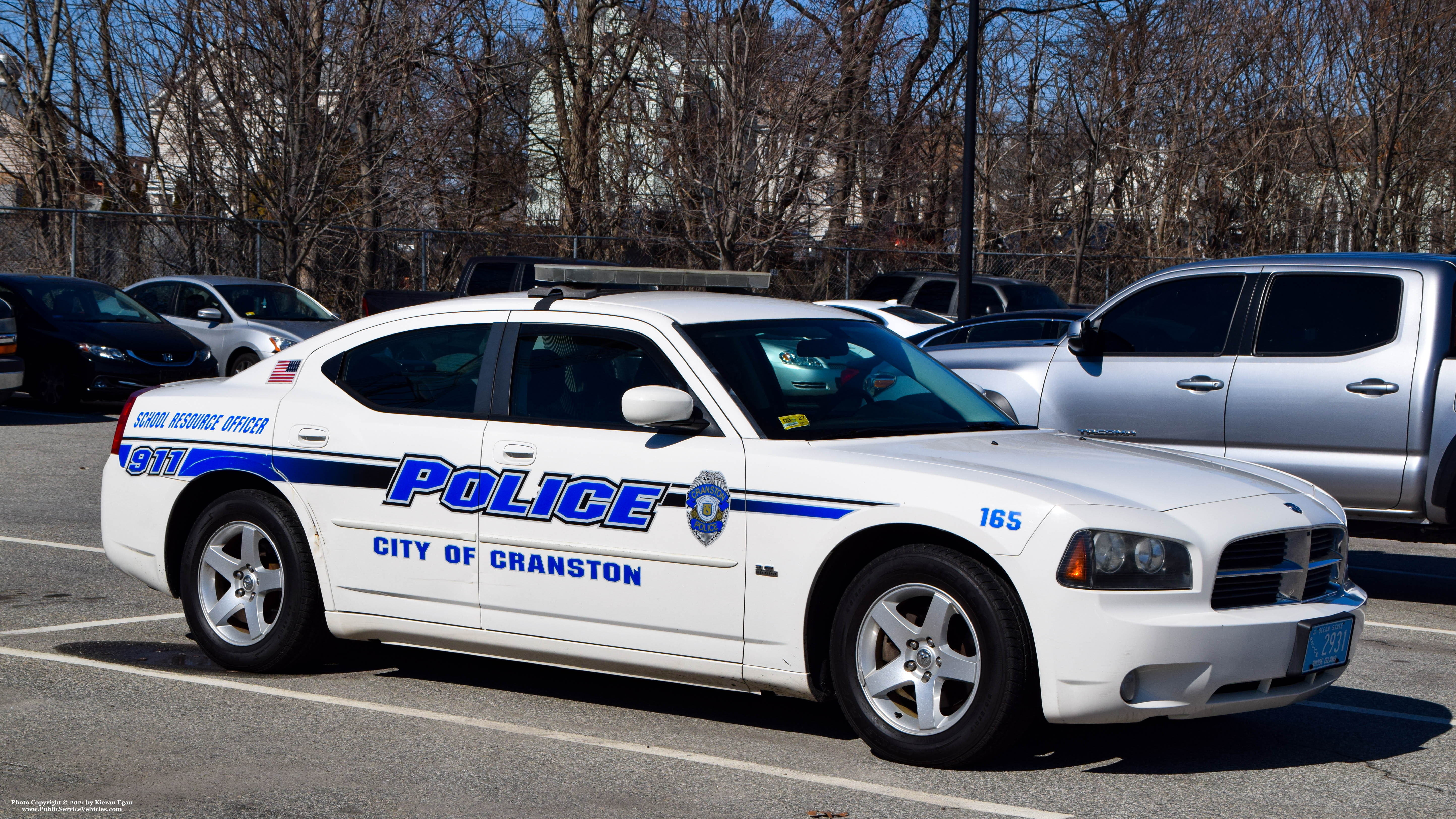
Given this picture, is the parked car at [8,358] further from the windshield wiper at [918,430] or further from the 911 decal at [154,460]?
the windshield wiper at [918,430]

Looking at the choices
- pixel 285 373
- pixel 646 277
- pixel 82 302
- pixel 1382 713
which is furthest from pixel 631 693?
pixel 82 302

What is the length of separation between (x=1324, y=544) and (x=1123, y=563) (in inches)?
40.9

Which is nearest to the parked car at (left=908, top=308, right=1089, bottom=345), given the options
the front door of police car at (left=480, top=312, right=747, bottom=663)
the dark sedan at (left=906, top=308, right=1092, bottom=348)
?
the dark sedan at (left=906, top=308, right=1092, bottom=348)

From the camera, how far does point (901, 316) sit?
2069 cm

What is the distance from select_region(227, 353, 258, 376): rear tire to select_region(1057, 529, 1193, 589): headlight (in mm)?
16880

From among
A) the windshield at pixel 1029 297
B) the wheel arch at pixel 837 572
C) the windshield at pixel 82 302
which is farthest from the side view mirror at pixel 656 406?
the windshield at pixel 1029 297

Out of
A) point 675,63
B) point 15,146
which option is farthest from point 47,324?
point 675,63

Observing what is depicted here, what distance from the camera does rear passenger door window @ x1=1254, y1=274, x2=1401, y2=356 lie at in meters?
8.48

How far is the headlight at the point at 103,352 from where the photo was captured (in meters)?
17.8

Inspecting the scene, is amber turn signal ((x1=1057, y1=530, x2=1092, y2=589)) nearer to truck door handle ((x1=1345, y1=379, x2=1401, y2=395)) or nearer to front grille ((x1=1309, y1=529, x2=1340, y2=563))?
front grille ((x1=1309, y1=529, x2=1340, y2=563))

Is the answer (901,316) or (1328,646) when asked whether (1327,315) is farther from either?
(901,316)

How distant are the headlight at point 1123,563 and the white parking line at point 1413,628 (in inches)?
142

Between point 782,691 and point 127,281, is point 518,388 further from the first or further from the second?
point 127,281

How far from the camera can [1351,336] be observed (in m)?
8.55
